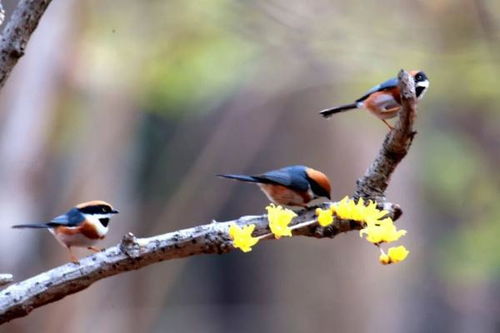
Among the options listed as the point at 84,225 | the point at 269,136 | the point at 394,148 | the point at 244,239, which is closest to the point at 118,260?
the point at 244,239

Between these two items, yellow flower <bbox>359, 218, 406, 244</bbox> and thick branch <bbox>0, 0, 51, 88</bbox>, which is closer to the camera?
yellow flower <bbox>359, 218, 406, 244</bbox>

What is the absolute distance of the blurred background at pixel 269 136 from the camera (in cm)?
766

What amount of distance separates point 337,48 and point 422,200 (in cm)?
307

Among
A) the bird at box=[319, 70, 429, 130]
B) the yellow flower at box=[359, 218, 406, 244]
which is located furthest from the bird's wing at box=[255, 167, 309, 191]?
the yellow flower at box=[359, 218, 406, 244]

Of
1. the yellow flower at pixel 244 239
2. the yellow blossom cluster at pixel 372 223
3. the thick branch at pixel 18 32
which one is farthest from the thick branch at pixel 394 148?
the thick branch at pixel 18 32

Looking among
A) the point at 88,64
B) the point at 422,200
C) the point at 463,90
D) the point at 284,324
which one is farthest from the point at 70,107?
the point at 284,324

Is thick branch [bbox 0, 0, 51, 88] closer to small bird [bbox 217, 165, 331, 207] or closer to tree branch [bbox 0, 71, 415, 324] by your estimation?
tree branch [bbox 0, 71, 415, 324]

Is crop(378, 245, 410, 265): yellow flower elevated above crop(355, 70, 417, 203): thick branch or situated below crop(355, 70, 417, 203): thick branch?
below

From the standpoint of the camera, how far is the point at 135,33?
9117 mm

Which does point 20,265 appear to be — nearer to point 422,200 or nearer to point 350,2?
point 350,2

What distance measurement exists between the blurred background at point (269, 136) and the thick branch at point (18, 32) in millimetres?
4474

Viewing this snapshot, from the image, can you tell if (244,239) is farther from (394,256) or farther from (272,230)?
(394,256)

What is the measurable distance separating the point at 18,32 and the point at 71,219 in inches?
34.3

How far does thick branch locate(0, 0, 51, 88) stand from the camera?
2621 mm
